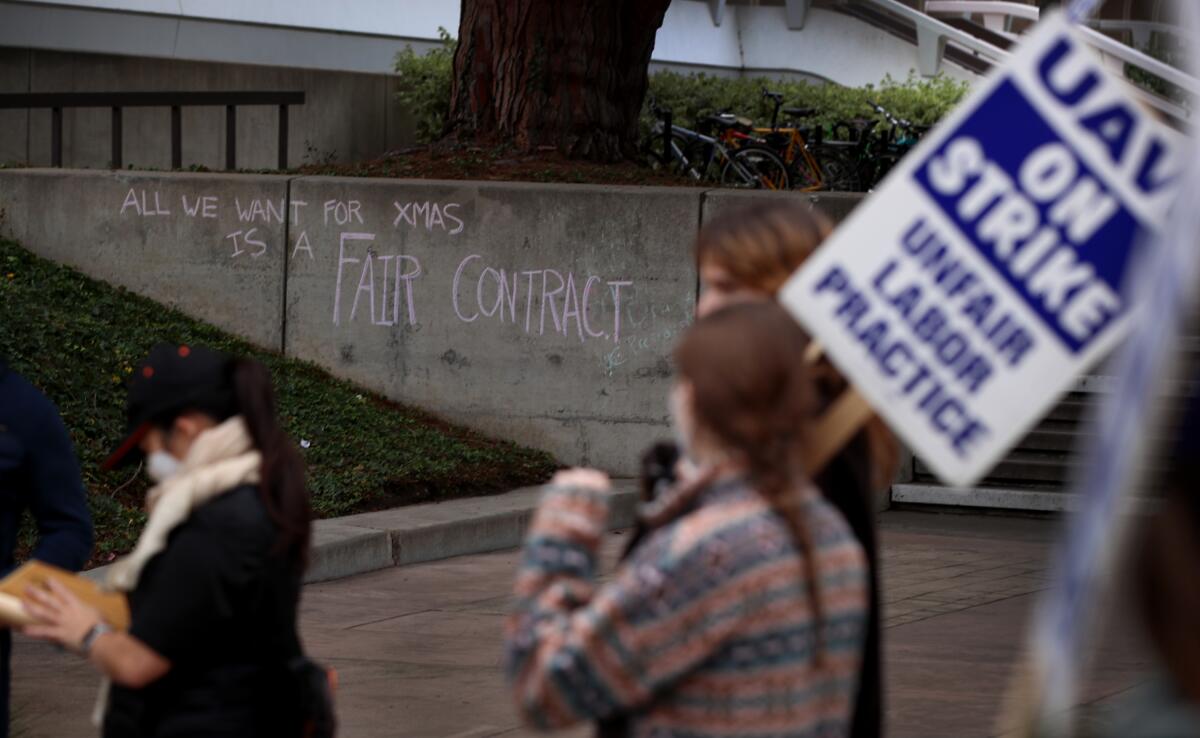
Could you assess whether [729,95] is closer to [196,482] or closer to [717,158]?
[717,158]

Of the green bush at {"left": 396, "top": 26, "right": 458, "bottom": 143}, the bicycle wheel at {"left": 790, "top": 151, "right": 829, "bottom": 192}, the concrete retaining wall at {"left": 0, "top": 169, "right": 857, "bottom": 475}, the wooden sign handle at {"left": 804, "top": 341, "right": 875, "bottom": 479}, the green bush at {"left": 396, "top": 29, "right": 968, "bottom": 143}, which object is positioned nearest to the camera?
the wooden sign handle at {"left": 804, "top": 341, "right": 875, "bottom": 479}

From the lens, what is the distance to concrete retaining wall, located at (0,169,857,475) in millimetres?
11656

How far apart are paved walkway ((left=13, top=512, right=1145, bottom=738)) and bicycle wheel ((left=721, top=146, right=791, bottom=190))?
7.64m

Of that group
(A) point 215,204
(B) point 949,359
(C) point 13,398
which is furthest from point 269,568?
(A) point 215,204

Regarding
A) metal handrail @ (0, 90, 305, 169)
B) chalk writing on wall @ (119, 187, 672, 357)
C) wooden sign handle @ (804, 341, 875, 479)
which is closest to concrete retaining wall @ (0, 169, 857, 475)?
chalk writing on wall @ (119, 187, 672, 357)

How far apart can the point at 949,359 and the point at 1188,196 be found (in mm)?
546

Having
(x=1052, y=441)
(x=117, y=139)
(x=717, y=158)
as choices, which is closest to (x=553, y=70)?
(x=117, y=139)

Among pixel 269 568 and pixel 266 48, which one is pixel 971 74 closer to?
pixel 266 48

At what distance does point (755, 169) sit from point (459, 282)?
6.43 metres

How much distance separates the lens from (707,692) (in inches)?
104

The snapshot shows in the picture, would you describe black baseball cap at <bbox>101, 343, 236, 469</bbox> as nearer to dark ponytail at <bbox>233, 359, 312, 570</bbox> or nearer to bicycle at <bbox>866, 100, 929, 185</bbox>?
dark ponytail at <bbox>233, 359, 312, 570</bbox>

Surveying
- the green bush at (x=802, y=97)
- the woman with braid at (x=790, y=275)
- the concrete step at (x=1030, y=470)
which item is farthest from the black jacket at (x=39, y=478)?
the green bush at (x=802, y=97)

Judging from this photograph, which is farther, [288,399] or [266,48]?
[266,48]

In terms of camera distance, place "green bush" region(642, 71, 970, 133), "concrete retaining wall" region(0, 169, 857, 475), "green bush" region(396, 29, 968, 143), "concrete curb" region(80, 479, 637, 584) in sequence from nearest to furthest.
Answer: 1. "concrete curb" region(80, 479, 637, 584)
2. "concrete retaining wall" region(0, 169, 857, 475)
3. "green bush" region(396, 29, 968, 143)
4. "green bush" region(642, 71, 970, 133)
